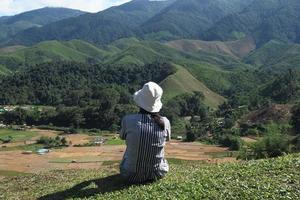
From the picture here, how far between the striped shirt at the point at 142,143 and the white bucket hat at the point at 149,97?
0.24 metres

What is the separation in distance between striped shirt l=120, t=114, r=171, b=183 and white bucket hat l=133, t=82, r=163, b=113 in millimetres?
238

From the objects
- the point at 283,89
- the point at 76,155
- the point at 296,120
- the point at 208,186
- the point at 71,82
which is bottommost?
the point at 76,155

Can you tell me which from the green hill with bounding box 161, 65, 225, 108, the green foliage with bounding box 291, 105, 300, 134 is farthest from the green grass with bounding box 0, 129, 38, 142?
the green hill with bounding box 161, 65, 225, 108

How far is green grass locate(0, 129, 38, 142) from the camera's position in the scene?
94.1m

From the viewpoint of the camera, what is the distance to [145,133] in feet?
37.1

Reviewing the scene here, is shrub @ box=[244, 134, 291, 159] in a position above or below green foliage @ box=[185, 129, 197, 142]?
above

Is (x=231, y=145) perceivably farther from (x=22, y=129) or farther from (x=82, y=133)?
(x=22, y=129)

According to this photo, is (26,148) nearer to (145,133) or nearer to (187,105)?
(187,105)

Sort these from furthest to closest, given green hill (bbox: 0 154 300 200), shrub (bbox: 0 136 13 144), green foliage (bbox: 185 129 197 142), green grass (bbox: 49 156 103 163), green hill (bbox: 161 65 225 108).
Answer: green hill (bbox: 161 65 225 108), shrub (bbox: 0 136 13 144), green foliage (bbox: 185 129 197 142), green grass (bbox: 49 156 103 163), green hill (bbox: 0 154 300 200)

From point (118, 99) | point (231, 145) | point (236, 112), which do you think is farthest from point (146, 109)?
point (118, 99)

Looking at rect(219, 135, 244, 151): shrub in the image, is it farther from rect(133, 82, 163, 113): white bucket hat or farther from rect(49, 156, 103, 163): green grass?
rect(133, 82, 163, 113): white bucket hat

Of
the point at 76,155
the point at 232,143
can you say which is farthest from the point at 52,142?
the point at 232,143

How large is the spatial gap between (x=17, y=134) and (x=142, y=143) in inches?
3626

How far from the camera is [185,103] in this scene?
13375 centimetres
